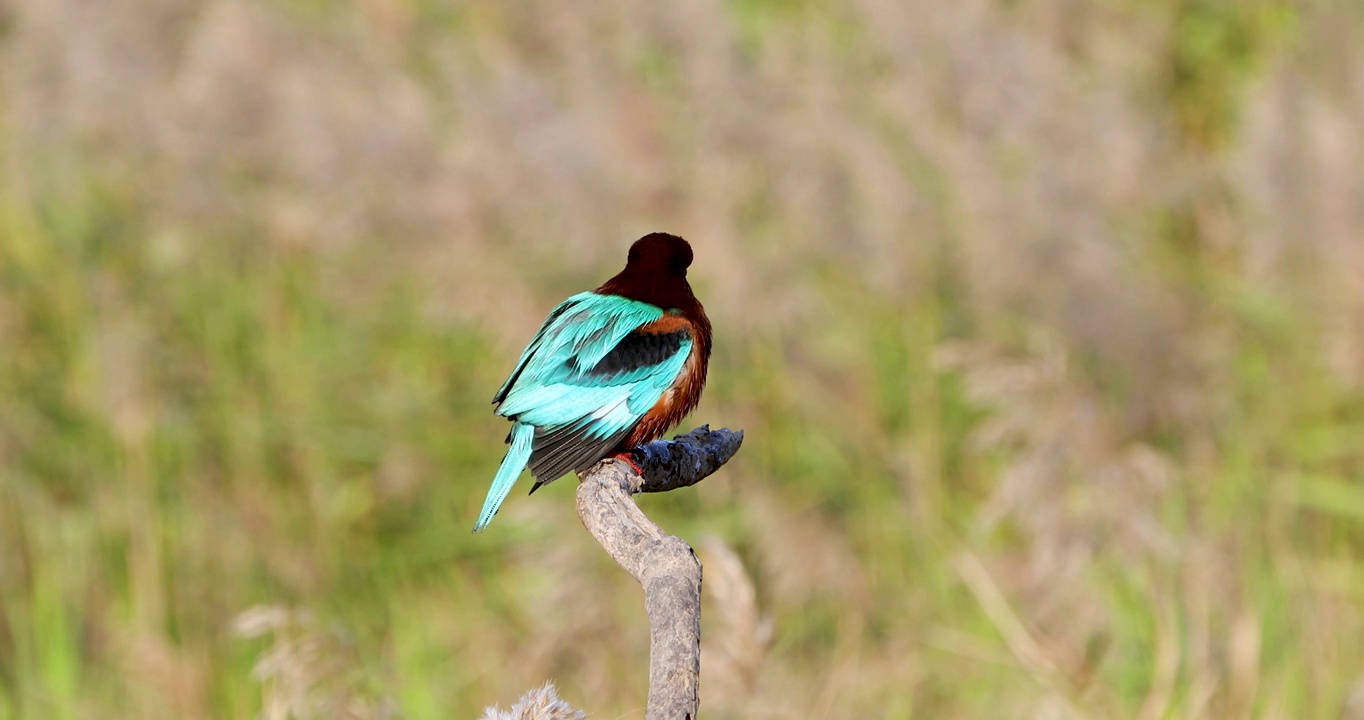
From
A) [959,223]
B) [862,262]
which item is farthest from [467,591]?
[959,223]

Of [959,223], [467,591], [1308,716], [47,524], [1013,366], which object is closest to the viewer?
[1308,716]

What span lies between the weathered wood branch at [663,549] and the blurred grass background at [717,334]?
1386 mm

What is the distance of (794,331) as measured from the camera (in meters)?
4.69

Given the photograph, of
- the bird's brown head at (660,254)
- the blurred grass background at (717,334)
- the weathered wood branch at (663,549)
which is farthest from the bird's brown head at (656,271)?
the blurred grass background at (717,334)

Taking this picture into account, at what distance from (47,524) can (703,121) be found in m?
2.36

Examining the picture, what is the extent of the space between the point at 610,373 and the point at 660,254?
10.2 inches

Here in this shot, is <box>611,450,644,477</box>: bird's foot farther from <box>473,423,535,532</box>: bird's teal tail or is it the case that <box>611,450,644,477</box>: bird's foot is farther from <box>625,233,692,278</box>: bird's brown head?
<box>625,233,692,278</box>: bird's brown head

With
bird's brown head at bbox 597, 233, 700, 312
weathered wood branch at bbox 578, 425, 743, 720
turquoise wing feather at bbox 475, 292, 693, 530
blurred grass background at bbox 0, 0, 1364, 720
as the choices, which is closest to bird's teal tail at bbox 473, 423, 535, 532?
turquoise wing feather at bbox 475, 292, 693, 530

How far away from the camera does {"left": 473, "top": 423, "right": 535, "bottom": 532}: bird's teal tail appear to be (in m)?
2.10

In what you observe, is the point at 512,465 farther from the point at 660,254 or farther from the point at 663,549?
the point at 663,549

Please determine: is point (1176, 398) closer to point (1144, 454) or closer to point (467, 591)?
point (1144, 454)

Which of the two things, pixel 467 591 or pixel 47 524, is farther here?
pixel 467 591

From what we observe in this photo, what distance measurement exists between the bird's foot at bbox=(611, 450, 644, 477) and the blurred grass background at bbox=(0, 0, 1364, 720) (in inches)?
53.1

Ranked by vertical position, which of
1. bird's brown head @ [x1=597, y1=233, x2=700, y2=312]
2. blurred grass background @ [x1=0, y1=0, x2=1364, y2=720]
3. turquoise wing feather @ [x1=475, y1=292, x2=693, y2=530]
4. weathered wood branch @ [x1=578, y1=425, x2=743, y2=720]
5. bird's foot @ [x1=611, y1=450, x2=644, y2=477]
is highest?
blurred grass background @ [x1=0, y1=0, x2=1364, y2=720]
